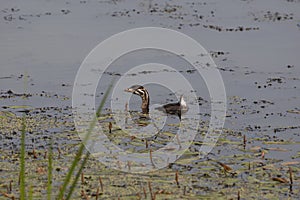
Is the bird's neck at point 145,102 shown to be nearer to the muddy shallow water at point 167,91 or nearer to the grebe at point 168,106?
the grebe at point 168,106

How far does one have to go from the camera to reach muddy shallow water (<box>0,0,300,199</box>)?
17.4 ft

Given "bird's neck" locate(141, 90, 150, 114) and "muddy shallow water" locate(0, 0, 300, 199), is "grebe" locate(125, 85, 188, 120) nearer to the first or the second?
"bird's neck" locate(141, 90, 150, 114)

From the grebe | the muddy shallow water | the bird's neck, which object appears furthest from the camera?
the bird's neck

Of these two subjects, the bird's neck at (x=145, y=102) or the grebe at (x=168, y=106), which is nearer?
the grebe at (x=168, y=106)

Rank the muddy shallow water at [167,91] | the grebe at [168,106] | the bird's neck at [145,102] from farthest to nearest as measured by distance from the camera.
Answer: the bird's neck at [145,102] < the grebe at [168,106] < the muddy shallow water at [167,91]

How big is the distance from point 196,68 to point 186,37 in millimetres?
2738

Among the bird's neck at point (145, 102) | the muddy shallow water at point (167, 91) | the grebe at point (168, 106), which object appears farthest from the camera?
the bird's neck at point (145, 102)

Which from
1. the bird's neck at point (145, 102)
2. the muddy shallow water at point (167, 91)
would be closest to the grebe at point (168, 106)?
→ the bird's neck at point (145, 102)

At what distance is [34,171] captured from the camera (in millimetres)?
5453

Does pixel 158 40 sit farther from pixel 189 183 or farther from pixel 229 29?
pixel 189 183

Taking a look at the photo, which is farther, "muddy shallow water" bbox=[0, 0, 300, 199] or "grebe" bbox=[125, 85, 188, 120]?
"grebe" bbox=[125, 85, 188, 120]

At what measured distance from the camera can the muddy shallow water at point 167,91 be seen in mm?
5301

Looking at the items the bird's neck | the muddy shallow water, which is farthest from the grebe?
the muddy shallow water

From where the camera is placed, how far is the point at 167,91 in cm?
874
